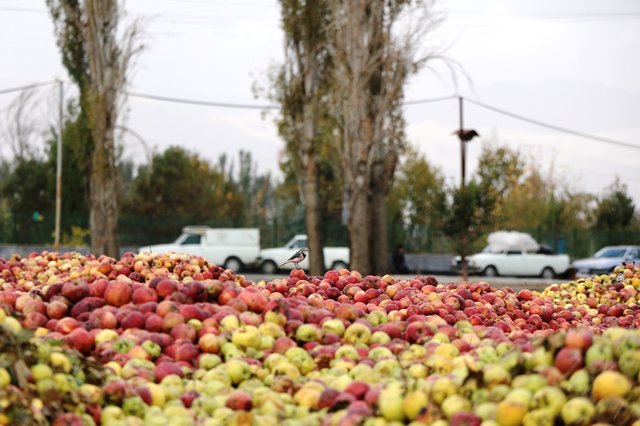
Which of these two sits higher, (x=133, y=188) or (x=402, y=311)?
(x=133, y=188)

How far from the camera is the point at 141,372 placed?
3436mm

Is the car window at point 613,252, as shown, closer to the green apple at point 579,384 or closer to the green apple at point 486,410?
the green apple at point 579,384

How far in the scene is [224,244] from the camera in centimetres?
3431

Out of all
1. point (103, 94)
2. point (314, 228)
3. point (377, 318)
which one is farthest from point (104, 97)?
point (377, 318)

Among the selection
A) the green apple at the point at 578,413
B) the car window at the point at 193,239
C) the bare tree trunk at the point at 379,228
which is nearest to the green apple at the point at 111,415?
Result: the green apple at the point at 578,413

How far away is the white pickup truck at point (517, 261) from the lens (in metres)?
35.2

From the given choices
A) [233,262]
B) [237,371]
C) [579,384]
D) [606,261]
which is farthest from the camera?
[233,262]

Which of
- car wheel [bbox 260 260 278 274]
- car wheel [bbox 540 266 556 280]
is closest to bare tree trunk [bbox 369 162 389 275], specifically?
car wheel [bbox 260 260 278 274]

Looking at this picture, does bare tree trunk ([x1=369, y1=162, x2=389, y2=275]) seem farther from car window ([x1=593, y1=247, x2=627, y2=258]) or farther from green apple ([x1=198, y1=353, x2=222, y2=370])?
green apple ([x1=198, y1=353, x2=222, y2=370])

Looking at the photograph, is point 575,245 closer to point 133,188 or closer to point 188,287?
point 133,188

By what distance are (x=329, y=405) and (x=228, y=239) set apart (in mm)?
31358

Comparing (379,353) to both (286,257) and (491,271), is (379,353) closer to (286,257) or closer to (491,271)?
(286,257)

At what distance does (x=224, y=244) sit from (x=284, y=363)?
A: 102ft

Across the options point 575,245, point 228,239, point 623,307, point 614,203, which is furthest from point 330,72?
point 614,203
